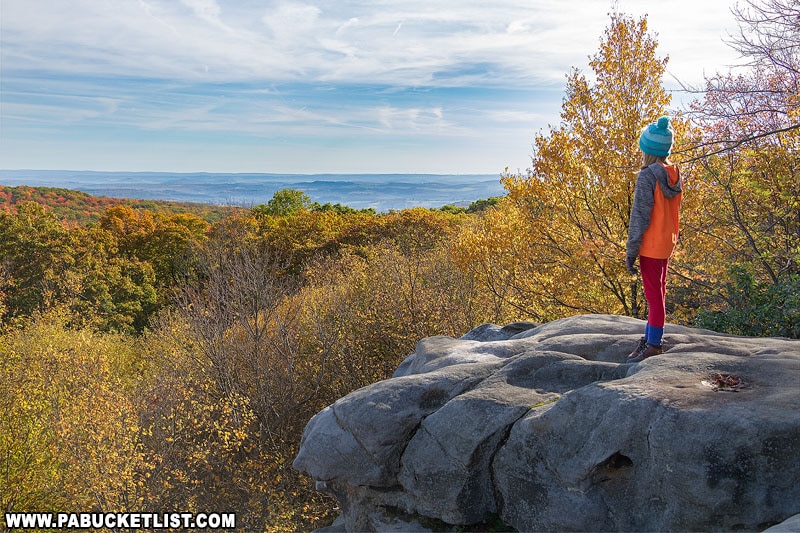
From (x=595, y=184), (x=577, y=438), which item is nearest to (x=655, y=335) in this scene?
(x=577, y=438)

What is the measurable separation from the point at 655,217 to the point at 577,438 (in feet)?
8.16

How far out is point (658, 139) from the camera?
6.04 m

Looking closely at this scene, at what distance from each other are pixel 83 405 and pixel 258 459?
3.35m

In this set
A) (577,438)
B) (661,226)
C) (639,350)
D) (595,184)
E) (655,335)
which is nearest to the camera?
(577,438)

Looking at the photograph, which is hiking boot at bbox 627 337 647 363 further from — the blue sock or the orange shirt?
the orange shirt

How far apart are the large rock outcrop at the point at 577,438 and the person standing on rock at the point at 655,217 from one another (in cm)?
58

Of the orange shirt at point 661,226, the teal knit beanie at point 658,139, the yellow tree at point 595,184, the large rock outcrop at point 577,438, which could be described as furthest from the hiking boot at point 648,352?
the yellow tree at point 595,184

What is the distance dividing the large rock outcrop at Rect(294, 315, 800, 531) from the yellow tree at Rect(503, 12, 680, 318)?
4.54m

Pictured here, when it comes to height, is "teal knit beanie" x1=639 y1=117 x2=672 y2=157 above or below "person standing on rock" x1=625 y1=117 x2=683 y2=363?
above

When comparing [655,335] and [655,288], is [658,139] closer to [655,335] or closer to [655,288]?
[655,288]

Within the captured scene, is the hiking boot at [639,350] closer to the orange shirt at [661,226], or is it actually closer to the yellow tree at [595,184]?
the orange shirt at [661,226]

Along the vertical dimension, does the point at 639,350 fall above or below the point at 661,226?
below

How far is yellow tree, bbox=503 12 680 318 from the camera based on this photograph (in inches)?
464

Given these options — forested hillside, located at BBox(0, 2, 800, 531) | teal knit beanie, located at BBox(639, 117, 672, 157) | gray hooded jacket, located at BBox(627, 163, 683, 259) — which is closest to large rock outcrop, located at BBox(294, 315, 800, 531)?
gray hooded jacket, located at BBox(627, 163, 683, 259)
